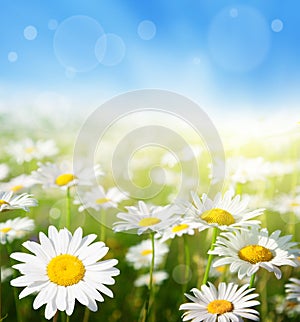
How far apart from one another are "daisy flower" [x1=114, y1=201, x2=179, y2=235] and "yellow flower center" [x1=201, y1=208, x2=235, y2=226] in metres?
0.07

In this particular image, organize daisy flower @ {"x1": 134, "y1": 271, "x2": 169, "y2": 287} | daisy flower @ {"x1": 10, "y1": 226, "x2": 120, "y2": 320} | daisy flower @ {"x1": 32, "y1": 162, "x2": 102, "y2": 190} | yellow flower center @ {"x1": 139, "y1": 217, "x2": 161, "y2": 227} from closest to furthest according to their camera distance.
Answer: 1. daisy flower @ {"x1": 10, "y1": 226, "x2": 120, "y2": 320}
2. yellow flower center @ {"x1": 139, "y1": 217, "x2": 161, "y2": 227}
3. daisy flower @ {"x1": 32, "y1": 162, "x2": 102, "y2": 190}
4. daisy flower @ {"x1": 134, "y1": 271, "x2": 169, "y2": 287}

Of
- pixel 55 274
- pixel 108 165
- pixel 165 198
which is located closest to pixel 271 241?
→ pixel 55 274

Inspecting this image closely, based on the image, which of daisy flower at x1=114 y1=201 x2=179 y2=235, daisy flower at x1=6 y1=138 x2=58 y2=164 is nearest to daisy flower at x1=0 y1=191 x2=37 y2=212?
daisy flower at x1=114 y1=201 x2=179 y2=235

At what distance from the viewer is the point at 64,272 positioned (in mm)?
544

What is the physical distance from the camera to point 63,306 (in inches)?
19.4

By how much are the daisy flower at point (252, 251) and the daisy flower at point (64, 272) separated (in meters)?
0.12

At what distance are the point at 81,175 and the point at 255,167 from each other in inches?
14.6

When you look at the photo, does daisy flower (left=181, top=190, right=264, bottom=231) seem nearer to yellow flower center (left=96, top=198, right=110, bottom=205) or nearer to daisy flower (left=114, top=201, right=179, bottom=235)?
daisy flower (left=114, top=201, right=179, bottom=235)

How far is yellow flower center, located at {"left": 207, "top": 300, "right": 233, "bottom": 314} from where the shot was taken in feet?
1.79

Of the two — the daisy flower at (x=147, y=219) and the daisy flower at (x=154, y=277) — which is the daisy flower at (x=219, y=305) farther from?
the daisy flower at (x=154, y=277)

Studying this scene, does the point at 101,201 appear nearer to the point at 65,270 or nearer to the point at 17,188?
the point at 17,188

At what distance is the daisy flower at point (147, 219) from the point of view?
27.7 inches

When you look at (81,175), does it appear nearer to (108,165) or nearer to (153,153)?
(108,165)

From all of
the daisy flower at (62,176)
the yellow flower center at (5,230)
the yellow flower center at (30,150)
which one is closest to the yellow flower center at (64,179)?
the daisy flower at (62,176)
